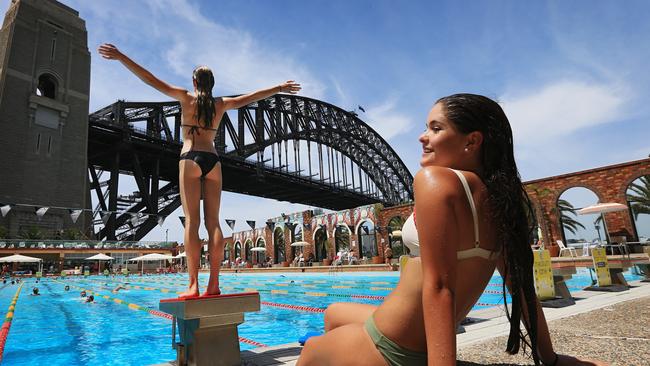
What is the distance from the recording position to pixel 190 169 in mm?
2311

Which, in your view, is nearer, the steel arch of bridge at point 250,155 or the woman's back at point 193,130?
the woman's back at point 193,130

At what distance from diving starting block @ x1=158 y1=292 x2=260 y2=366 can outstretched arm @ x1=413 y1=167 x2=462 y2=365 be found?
5.51ft

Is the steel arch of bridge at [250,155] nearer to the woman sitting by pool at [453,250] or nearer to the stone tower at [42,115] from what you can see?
the stone tower at [42,115]

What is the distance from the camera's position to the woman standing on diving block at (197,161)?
7.64 ft

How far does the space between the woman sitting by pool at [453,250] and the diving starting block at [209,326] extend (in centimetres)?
130

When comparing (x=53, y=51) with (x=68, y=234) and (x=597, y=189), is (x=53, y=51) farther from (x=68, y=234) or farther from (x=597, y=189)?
(x=597, y=189)

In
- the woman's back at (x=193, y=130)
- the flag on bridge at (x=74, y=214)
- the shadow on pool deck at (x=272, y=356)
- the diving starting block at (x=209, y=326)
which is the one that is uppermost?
the flag on bridge at (x=74, y=214)

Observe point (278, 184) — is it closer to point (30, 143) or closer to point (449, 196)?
point (30, 143)

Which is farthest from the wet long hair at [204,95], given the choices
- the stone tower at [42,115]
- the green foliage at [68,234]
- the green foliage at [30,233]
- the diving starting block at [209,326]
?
the green foliage at [68,234]

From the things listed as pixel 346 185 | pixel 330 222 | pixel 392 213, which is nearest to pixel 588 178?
pixel 392 213

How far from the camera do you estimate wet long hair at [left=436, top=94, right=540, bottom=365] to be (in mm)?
873

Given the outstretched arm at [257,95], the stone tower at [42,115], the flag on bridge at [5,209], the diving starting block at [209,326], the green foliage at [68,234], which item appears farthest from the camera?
the green foliage at [68,234]

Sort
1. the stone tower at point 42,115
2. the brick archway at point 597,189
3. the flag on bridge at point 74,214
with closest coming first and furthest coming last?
the brick archway at point 597,189 < the stone tower at point 42,115 < the flag on bridge at point 74,214

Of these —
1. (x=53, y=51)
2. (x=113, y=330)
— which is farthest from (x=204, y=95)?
(x=53, y=51)
